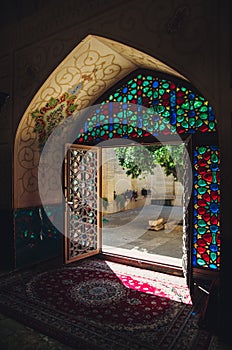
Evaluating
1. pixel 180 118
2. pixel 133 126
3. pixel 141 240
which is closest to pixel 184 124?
pixel 180 118

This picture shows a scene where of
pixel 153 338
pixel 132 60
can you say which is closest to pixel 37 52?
pixel 132 60

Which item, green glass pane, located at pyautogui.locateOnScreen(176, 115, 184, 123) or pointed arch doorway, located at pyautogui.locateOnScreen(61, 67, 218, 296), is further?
green glass pane, located at pyautogui.locateOnScreen(176, 115, 184, 123)

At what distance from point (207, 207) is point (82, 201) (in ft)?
6.30

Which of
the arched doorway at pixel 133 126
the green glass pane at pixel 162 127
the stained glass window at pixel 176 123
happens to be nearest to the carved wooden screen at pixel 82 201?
the arched doorway at pixel 133 126

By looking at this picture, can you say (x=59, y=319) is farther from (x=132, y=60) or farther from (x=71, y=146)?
(x=132, y=60)

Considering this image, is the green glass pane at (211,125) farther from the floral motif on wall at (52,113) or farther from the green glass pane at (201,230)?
the floral motif on wall at (52,113)

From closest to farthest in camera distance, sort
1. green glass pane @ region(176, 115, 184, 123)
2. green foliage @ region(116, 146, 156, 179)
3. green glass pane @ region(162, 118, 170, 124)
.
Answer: green glass pane @ region(176, 115, 184, 123), green glass pane @ region(162, 118, 170, 124), green foliage @ region(116, 146, 156, 179)

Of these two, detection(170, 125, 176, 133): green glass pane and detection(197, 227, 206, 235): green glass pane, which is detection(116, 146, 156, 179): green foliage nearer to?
detection(170, 125, 176, 133): green glass pane

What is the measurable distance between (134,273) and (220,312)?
1.57 meters

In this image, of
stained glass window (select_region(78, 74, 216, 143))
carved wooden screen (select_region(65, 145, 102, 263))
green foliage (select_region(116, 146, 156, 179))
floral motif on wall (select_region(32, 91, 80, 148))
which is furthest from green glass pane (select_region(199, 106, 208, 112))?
green foliage (select_region(116, 146, 156, 179))

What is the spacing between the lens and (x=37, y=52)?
11.3 ft

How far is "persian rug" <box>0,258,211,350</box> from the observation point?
224 cm

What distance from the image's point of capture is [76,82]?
364 centimetres

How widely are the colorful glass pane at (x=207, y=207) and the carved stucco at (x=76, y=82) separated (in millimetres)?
1028
